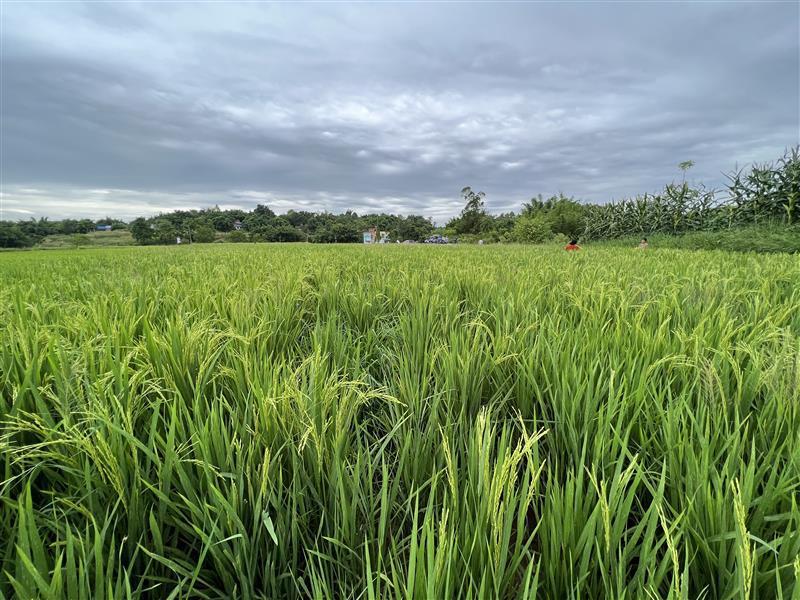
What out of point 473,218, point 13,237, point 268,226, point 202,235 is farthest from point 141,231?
point 473,218

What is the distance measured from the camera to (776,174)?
11641mm

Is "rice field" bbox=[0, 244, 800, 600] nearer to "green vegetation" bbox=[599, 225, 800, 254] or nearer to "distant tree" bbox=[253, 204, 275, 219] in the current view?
"green vegetation" bbox=[599, 225, 800, 254]

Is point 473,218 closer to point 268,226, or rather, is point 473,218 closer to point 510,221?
point 510,221

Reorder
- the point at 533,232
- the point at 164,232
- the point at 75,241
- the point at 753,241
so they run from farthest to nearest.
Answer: the point at 164,232 → the point at 75,241 → the point at 533,232 → the point at 753,241

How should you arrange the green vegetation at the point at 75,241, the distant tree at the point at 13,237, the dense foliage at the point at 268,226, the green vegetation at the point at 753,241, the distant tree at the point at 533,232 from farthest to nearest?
the dense foliage at the point at 268,226 → the distant tree at the point at 13,237 → the green vegetation at the point at 75,241 → the distant tree at the point at 533,232 → the green vegetation at the point at 753,241

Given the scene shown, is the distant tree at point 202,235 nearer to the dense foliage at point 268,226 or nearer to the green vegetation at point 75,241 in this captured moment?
the dense foliage at point 268,226

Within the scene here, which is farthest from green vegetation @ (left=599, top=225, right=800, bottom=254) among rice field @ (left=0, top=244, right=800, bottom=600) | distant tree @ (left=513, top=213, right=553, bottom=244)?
distant tree @ (left=513, top=213, right=553, bottom=244)

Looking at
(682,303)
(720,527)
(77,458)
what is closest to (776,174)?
(682,303)

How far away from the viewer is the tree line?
39.9ft

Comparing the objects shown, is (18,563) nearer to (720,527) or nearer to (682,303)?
(720,527)

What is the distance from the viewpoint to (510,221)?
168ft

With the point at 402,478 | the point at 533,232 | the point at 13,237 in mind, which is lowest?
the point at 402,478

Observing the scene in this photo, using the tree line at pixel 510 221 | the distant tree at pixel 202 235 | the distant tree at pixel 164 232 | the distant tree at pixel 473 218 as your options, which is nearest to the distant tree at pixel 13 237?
the tree line at pixel 510 221

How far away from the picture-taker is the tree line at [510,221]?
1216 centimetres
